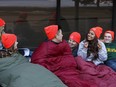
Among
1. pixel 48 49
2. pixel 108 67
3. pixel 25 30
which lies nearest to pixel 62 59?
pixel 48 49

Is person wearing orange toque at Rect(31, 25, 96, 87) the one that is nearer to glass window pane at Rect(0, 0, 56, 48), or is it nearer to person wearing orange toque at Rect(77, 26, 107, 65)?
person wearing orange toque at Rect(77, 26, 107, 65)

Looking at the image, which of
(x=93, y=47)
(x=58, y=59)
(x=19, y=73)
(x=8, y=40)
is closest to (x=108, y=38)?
(x=93, y=47)

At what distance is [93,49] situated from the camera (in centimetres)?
684

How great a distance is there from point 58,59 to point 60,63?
0.29 ft

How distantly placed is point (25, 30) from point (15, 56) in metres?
2.28

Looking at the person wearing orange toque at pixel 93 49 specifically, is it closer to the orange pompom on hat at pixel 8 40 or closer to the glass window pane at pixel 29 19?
the orange pompom on hat at pixel 8 40

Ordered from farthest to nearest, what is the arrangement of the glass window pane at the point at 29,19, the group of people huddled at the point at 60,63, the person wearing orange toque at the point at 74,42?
the glass window pane at the point at 29,19 → the person wearing orange toque at the point at 74,42 → the group of people huddled at the point at 60,63

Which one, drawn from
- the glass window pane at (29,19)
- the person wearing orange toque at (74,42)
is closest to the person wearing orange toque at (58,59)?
the person wearing orange toque at (74,42)

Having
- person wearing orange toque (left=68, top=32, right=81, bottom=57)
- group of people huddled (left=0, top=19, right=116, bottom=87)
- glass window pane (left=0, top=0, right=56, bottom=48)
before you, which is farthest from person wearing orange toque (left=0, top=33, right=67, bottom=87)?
glass window pane (left=0, top=0, right=56, bottom=48)

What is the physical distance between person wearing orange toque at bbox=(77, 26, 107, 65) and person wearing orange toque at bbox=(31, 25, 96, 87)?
0.39m

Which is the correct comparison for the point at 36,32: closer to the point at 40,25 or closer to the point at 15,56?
the point at 40,25

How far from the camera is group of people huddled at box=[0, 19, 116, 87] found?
18.2 feet

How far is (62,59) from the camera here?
6.43 metres

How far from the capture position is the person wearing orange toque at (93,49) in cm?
685
